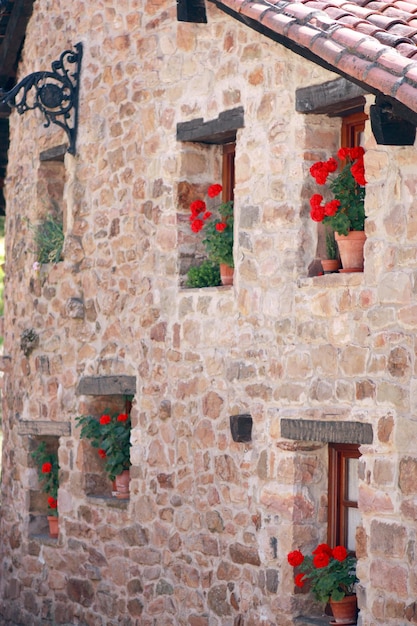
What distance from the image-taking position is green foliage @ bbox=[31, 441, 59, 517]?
37.9ft

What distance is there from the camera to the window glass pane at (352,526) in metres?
8.43

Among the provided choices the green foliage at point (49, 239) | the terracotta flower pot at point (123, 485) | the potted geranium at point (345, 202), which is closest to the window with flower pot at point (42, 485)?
the terracotta flower pot at point (123, 485)

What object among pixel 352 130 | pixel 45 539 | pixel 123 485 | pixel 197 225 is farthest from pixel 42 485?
pixel 352 130

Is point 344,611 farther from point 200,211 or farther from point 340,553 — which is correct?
point 200,211

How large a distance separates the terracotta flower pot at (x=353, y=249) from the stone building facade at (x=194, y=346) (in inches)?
6.4

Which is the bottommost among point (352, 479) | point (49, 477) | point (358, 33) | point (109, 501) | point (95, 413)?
point (109, 501)

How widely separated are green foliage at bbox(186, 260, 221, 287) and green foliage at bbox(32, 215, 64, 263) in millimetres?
2116

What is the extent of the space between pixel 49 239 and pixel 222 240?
2.75 metres

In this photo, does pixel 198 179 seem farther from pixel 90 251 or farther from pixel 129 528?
pixel 129 528

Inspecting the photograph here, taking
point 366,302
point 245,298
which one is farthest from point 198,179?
point 366,302

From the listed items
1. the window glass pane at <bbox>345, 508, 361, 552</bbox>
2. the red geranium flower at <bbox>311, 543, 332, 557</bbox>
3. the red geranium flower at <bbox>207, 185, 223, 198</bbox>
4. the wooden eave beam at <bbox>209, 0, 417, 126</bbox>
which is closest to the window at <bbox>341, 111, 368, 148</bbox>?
the wooden eave beam at <bbox>209, 0, 417, 126</bbox>

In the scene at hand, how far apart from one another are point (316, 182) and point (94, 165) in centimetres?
287

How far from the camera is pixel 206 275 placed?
9.52m

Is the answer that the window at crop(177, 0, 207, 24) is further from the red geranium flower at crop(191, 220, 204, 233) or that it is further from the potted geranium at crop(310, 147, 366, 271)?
the potted geranium at crop(310, 147, 366, 271)
